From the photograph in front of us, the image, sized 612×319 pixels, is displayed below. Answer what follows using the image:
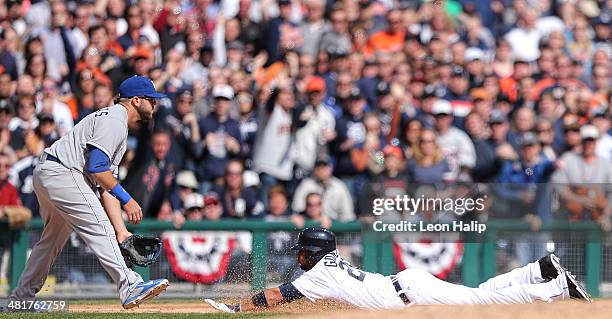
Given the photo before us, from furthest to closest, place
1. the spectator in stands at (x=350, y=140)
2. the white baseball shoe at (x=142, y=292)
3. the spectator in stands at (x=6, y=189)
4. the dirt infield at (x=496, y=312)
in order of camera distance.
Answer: the spectator in stands at (x=350, y=140), the spectator in stands at (x=6, y=189), the white baseball shoe at (x=142, y=292), the dirt infield at (x=496, y=312)

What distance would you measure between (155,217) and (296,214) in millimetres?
1480

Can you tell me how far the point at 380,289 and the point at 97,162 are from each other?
2515 mm

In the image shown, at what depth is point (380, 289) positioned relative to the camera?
992 cm

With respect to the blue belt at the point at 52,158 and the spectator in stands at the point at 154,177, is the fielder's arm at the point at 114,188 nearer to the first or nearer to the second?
the blue belt at the point at 52,158

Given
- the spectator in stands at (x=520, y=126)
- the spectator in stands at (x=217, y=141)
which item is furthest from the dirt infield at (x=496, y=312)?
the spectator in stands at (x=520, y=126)

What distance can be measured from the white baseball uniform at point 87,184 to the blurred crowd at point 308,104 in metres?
3.31

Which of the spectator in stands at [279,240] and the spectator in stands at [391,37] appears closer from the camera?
the spectator in stands at [279,240]

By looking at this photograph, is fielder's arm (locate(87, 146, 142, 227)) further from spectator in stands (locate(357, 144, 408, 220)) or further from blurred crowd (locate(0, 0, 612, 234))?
spectator in stands (locate(357, 144, 408, 220))

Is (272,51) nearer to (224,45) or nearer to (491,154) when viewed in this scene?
(224,45)

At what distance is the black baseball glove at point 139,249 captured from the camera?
934 cm

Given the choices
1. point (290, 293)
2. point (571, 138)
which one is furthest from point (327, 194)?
point (290, 293)

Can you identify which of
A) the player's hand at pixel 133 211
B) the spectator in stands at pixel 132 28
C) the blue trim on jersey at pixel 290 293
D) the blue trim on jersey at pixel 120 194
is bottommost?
the blue trim on jersey at pixel 290 293

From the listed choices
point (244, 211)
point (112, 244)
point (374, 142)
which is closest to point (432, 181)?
point (374, 142)

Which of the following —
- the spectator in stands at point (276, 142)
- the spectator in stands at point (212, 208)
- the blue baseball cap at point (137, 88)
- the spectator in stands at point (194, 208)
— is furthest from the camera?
the spectator in stands at point (276, 142)
